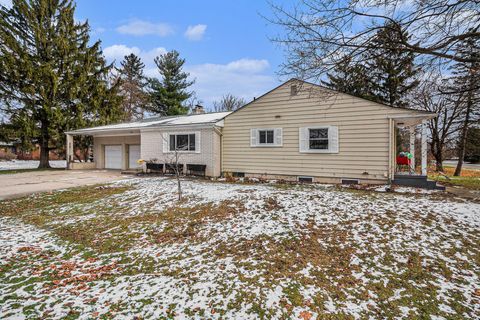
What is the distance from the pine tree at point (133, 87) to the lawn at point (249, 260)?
24.8 metres

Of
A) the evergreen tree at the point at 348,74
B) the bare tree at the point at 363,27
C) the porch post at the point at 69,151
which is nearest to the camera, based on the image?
the bare tree at the point at 363,27

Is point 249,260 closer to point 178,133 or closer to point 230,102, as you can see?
point 178,133

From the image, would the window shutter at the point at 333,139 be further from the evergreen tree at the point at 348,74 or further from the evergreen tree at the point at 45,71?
the evergreen tree at the point at 45,71

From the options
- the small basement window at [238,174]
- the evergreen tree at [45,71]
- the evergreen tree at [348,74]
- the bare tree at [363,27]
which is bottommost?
the small basement window at [238,174]

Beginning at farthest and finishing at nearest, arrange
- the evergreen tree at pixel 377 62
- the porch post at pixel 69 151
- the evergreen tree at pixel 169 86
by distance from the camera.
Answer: the evergreen tree at pixel 169 86 < the porch post at pixel 69 151 < the evergreen tree at pixel 377 62

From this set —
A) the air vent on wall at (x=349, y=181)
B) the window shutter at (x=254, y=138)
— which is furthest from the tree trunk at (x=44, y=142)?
the air vent on wall at (x=349, y=181)

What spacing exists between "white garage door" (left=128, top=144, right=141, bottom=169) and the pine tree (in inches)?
463

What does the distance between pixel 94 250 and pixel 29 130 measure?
18740 millimetres

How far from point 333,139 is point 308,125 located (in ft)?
4.01

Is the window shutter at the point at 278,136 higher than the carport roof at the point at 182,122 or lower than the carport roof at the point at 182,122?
lower

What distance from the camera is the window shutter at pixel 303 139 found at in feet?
35.4

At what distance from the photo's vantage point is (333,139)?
10.2 m

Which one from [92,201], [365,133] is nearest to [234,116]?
[365,133]

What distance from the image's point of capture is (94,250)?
4742 mm
